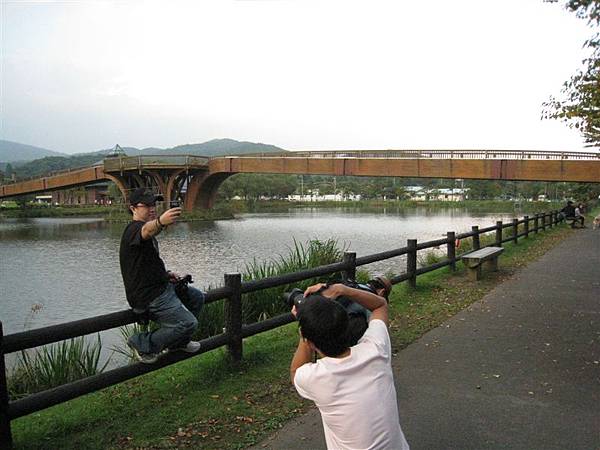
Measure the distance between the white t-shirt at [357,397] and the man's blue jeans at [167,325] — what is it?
194cm

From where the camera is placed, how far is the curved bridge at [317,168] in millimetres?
28870

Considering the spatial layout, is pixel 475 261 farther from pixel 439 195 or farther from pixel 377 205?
pixel 439 195

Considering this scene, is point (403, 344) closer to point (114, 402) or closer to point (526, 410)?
point (526, 410)

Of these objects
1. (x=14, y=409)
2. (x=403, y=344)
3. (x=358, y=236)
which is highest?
(x=14, y=409)

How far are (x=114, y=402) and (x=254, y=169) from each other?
3830 cm

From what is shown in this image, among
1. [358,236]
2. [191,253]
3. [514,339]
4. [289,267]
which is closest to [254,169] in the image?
[358,236]

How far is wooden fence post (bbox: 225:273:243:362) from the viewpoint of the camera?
15.7ft

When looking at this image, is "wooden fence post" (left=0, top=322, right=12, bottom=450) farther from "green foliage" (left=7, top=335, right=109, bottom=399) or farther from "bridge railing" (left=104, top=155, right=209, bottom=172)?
"bridge railing" (left=104, top=155, right=209, bottom=172)

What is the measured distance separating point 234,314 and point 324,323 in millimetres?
2873

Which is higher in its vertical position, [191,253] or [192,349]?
[192,349]

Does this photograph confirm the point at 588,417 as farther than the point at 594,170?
No

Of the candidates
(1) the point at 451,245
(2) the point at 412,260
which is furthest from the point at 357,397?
(1) the point at 451,245

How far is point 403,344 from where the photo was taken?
5.86 metres

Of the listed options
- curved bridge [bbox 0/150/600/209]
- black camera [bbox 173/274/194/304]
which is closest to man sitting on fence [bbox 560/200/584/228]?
curved bridge [bbox 0/150/600/209]
